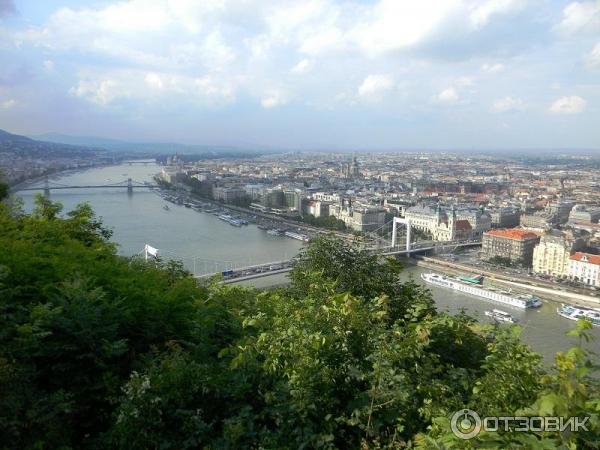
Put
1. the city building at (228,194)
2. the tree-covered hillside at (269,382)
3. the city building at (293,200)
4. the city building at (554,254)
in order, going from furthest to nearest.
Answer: the city building at (228,194) < the city building at (293,200) < the city building at (554,254) < the tree-covered hillside at (269,382)

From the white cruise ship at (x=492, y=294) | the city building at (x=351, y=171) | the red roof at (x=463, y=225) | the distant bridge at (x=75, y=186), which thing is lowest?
the white cruise ship at (x=492, y=294)

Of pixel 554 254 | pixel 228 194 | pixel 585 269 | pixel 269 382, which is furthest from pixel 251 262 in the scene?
pixel 228 194

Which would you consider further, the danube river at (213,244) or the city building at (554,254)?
the city building at (554,254)

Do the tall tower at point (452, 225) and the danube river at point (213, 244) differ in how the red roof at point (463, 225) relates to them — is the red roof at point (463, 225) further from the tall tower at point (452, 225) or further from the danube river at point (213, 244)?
the danube river at point (213, 244)

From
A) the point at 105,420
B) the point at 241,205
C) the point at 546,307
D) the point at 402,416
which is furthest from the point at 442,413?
the point at 241,205

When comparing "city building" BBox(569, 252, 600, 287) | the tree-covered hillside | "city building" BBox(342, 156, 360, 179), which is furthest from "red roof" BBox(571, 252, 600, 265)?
A: "city building" BBox(342, 156, 360, 179)

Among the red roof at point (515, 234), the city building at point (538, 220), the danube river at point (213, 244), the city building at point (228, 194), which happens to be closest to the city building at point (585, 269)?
the red roof at point (515, 234)

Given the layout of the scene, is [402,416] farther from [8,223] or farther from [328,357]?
[8,223]

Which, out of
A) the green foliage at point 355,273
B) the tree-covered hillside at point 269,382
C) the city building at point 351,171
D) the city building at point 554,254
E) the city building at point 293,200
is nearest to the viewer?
the tree-covered hillside at point 269,382

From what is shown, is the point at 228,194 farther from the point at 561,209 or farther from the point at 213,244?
the point at 561,209
